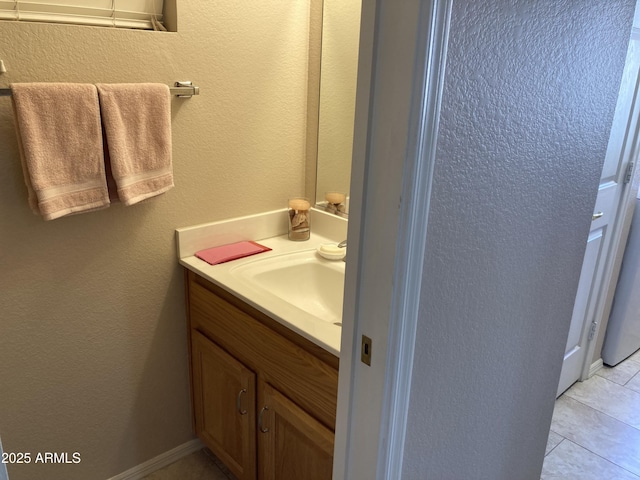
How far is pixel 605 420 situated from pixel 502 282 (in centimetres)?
155

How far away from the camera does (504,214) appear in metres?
1.10

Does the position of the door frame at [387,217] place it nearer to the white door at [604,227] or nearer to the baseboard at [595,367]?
the white door at [604,227]

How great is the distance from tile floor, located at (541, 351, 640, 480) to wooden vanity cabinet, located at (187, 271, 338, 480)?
1.11 m

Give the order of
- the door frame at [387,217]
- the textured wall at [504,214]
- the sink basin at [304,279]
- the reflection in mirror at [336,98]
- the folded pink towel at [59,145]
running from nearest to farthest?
→ the door frame at [387,217], the textured wall at [504,214], the folded pink towel at [59,145], the sink basin at [304,279], the reflection in mirror at [336,98]


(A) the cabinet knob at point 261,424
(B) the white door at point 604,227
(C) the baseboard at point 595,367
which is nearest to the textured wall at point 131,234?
(A) the cabinet knob at point 261,424

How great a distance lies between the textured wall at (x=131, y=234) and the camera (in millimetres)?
1399

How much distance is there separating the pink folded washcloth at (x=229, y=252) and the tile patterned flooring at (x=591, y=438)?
818mm

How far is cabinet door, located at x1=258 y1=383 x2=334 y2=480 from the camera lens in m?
1.33

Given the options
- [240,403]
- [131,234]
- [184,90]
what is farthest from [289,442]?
[184,90]

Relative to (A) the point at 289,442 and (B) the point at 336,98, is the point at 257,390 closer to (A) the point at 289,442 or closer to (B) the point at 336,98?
(A) the point at 289,442

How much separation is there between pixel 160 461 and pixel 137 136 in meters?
1.20

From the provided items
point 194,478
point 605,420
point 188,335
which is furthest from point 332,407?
point 605,420

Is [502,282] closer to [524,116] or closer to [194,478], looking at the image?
[524,116]

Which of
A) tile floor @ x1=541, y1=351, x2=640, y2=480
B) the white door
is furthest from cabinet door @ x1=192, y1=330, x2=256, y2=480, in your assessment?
the white door
